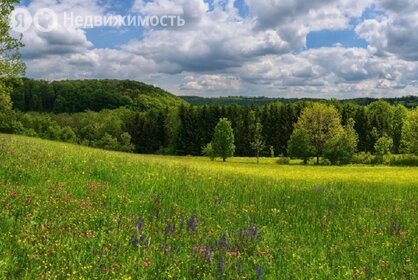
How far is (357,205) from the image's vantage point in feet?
39.0

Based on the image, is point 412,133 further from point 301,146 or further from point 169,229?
point 169,229

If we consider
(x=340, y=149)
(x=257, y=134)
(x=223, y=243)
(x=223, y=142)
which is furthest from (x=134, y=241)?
(x=257, y=134)

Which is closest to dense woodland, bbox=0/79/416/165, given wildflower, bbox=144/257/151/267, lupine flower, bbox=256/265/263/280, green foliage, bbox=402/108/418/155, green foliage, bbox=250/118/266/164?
green foliage, bbox=250/118/266/164

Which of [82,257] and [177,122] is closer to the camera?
[82,257]

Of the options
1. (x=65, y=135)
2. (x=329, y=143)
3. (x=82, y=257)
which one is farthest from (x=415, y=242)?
(x=65, y=135)

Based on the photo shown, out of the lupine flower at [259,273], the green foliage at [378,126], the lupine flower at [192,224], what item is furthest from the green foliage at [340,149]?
the lupine flower at [259,273]

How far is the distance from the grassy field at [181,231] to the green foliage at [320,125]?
73.3 meters

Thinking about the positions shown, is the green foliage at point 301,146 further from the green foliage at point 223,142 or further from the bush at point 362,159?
the green foliage at point 223,142

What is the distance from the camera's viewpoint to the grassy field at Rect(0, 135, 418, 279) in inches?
230

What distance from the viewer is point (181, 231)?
306 inches

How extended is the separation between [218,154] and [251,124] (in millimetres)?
37074

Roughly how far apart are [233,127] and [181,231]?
11907 cm

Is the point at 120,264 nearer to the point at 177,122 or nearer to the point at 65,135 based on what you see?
the point at 177,122

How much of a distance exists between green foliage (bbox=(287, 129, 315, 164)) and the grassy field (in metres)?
68.1
